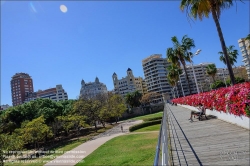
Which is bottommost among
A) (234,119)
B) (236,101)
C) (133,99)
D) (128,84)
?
(234,119)

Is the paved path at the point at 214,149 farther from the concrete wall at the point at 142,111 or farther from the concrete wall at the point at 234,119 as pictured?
the concrete wall at the point at 142,111

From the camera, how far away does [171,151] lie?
6.35 m

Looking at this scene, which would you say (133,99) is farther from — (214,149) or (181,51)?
(214,149)

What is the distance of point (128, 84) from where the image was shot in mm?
128125

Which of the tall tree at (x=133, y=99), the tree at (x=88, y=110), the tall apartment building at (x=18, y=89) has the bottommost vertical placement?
the tree at (x=88, y=110)

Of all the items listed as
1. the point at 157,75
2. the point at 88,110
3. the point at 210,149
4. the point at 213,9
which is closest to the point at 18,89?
the point at 157,75

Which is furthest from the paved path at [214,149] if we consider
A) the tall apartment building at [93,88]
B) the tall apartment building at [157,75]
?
the tall apartment building at [93,88]

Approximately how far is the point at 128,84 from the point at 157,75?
66.9 ft

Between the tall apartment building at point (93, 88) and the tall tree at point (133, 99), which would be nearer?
the tall tree at point (133, 99)

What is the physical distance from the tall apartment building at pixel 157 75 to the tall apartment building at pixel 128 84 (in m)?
10.3

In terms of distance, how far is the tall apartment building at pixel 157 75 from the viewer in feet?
381

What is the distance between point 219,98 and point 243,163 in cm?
677

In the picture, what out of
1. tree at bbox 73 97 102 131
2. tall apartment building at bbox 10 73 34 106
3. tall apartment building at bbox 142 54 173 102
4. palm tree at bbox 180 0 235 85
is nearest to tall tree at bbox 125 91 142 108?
tall apartment building at bbox 142 54 173 102

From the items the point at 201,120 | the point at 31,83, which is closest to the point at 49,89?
the point at 31,83
